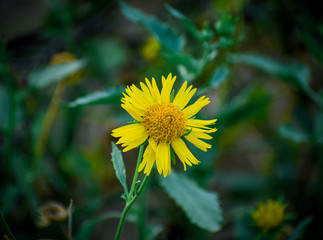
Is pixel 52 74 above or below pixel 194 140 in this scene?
above

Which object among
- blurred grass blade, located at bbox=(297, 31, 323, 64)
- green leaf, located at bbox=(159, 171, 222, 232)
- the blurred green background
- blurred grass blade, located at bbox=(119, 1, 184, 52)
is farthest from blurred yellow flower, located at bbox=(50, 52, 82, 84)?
blurred grass blade, located at bbox=(297, 31, 323, 64)

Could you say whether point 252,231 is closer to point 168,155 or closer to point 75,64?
point 168,155

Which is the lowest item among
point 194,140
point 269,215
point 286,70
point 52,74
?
point 269,215

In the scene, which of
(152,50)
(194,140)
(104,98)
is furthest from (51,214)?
(152,50)

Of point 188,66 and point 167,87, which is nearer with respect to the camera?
point 167,87

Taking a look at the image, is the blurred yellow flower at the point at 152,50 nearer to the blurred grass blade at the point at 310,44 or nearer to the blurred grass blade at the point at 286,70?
the blurred grass blade at the point at 286,70

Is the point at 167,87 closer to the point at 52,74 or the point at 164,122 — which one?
the point at 164,122

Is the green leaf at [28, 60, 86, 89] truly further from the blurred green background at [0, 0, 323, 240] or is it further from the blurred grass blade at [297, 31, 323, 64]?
the blurred grass blade at [297, 31, 323, 64]
